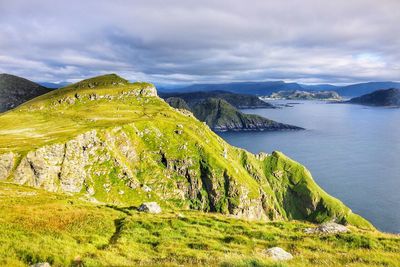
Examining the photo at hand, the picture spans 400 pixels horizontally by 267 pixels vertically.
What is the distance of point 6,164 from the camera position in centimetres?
10588

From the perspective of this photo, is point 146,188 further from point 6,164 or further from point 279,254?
point 279,254

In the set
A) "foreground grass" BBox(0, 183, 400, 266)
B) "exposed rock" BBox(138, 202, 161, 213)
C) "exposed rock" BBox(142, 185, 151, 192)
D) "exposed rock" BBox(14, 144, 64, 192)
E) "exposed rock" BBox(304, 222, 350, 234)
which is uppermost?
"foreground grass" BBox(0, 183, 400, 266)

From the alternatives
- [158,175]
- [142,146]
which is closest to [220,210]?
[158,175]

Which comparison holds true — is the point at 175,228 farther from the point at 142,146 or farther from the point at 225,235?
the point at 142,146

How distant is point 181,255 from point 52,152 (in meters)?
115

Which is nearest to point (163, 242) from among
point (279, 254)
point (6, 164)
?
point (279, 254)

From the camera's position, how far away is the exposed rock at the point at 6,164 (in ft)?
343

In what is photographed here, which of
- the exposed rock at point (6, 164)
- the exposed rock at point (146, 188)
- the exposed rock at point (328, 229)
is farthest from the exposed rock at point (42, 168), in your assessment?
the exposed rock at point (328, 229)

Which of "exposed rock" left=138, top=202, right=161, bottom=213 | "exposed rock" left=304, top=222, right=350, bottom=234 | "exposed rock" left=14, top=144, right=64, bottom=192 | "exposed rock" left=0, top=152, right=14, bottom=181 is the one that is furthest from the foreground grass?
"exposed rock" left=14, top=144, right=64, bottom=192

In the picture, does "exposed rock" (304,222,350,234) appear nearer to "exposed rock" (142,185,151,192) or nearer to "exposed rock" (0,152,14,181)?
"exposed rock" (0,152,14,181)

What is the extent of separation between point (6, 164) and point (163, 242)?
96.4 metres

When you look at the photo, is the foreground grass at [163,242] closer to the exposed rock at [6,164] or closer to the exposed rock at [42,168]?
the exposed rock at [6,164]

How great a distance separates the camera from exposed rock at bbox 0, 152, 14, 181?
343ft

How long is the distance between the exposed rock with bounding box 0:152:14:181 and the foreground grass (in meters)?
79.4
